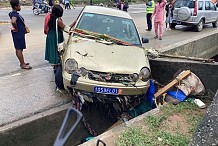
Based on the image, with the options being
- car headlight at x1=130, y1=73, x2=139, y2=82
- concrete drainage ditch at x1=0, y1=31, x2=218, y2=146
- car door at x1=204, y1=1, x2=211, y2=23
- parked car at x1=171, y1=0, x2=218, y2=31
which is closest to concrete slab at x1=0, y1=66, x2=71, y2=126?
concrete drainage ditch at x1=0, y1=31, x2=218, y2=146

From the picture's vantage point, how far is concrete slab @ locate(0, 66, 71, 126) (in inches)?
186

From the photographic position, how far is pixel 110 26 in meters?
6.22

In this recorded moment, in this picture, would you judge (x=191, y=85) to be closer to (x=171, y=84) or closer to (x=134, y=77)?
(x=171, y=84)

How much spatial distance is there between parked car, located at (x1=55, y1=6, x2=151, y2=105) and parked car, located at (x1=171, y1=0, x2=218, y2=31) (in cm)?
990

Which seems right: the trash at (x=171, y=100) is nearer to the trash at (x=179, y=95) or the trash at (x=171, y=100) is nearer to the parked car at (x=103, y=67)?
the trash at (x=179, y=95)

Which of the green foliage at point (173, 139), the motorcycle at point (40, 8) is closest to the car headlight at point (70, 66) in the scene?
the green foliage at point (173, 139)

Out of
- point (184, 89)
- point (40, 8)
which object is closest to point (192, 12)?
point (184, 89)

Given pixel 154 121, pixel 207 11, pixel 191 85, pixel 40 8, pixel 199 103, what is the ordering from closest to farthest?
pixel 154 121, pixel 199 103, pixel 191 85, pixel 207 11, pixel 40 8

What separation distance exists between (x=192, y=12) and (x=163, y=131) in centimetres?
1237

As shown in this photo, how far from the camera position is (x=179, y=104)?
5000 millimetres

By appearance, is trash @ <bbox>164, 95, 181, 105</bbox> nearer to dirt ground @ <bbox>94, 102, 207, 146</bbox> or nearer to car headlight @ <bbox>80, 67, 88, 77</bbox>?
dirt ground @ <bbox>94, 102, 207, 146</bbox>

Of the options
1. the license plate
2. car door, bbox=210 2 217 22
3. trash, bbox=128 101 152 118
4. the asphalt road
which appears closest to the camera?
the license plate

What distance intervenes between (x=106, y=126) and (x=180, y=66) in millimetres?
2117

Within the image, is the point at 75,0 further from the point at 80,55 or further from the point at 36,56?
the point at 80,55
